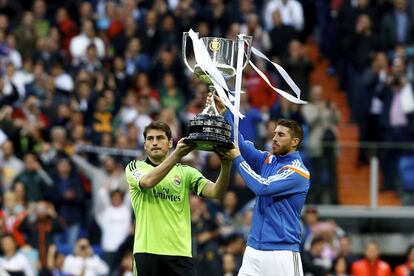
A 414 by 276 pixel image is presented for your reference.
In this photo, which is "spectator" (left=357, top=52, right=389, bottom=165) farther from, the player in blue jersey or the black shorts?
the black shorts

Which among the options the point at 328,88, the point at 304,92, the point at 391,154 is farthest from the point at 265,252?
the point at 328,88

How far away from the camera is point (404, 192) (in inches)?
838

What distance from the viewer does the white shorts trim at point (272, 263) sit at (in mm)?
12891

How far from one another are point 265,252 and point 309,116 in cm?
912

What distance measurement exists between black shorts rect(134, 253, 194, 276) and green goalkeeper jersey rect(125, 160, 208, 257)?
45 mm

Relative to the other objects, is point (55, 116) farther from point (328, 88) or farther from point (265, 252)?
point (265, 252)

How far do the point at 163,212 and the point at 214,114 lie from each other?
3.39ft

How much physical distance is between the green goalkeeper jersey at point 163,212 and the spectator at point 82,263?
20.1 ft

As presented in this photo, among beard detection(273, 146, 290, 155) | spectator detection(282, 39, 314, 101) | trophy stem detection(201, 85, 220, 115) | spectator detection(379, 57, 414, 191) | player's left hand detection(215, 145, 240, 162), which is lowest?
player's left hand detection(215, 145, 240, 162)

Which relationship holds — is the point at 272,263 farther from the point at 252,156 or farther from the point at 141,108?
the point at 141,108

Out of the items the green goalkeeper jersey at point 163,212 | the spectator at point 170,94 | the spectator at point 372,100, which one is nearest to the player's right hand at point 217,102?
the green goalkeeper jersey at point 163,212

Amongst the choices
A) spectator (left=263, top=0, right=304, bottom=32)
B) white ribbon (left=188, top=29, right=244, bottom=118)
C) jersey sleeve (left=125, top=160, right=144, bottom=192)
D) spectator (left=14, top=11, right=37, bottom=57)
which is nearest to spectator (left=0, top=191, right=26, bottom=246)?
spectator (left=14, top=11, right=37, bottom=57)

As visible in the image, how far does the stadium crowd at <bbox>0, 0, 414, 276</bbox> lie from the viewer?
64.0 ft

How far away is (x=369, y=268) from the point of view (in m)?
19.5
